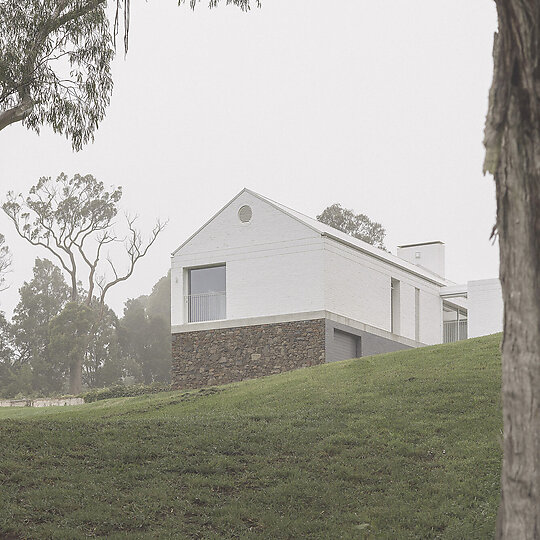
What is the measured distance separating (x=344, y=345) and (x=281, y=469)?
18.2 metres

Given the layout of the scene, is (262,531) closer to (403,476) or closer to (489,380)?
(403,476)

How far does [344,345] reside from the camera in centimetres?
2886

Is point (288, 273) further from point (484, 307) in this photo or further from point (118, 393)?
point (484, 307)

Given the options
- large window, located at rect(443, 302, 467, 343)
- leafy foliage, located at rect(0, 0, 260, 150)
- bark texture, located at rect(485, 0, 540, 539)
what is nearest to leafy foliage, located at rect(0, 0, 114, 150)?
leafy foliage, located at rect(0, 0, 260, 150)

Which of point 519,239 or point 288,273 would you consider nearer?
point 519,239

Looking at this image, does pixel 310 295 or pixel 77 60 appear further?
pixel 310 295

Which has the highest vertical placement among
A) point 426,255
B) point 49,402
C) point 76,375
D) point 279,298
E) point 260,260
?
point 426,255

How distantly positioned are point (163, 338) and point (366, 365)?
39.5m

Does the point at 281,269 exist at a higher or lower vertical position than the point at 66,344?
higher

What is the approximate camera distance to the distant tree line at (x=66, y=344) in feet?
168

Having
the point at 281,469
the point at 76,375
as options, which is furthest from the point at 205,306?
the point at 76,375

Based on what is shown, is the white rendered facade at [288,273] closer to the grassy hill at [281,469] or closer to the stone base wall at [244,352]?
the stone base wall at [244,352]

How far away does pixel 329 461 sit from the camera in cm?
1128

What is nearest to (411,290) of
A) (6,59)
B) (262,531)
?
(6,59)
